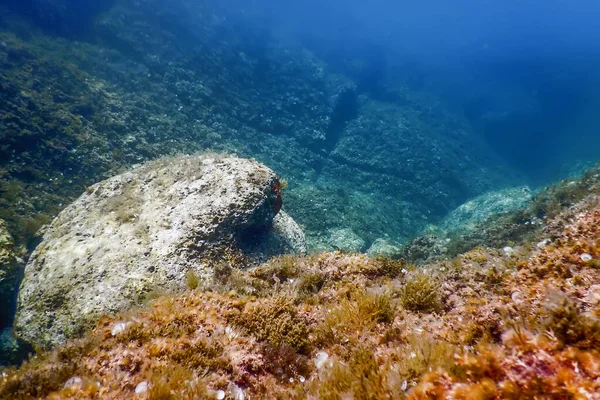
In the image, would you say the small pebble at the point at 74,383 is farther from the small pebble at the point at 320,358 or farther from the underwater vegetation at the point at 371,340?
the small pebble at the point at 320,358

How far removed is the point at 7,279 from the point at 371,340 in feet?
27.8

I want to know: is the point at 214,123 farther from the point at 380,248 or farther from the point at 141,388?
the point at 141,388

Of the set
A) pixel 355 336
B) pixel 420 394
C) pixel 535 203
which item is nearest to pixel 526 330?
pixel 420 394

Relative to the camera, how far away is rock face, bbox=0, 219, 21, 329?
6.57m

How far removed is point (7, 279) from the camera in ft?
21.6

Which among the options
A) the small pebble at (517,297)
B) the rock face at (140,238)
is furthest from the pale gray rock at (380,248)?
the small pebble at (517,297)

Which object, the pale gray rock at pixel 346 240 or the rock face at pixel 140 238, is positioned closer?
the rock face at pixel 140 238

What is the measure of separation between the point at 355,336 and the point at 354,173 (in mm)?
17057

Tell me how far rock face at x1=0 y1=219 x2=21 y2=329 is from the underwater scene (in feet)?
0.21

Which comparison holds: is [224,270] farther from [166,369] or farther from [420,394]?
[420,394]

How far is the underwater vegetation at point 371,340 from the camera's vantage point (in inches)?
76.9

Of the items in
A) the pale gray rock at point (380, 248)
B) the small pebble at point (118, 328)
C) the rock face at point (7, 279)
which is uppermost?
the small pebble at point (118, 328)

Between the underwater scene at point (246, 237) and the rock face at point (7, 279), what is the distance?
63 mm

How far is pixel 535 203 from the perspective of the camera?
29.1ft
